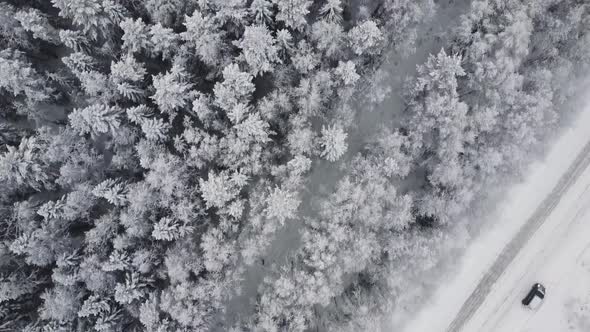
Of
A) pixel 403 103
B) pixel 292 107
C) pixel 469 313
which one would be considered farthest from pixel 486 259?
pixel 292 107

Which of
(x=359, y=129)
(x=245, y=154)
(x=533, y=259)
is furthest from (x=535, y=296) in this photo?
(x=245, y=154)

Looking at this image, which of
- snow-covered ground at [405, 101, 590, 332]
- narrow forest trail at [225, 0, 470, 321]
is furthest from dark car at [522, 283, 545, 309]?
narrow forest trail at [225, 0, 470, 321]

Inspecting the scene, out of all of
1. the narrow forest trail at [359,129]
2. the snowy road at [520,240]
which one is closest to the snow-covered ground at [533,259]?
the snowy road at [520,240]

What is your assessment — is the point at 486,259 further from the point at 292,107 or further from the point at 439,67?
the point at 292,107

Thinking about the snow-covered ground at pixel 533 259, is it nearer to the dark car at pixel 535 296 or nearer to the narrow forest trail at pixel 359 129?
the dark car at pixel 535 296

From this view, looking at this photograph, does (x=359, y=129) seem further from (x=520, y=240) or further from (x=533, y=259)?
(x=533, y=259)

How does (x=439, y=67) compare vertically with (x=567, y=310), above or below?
above
